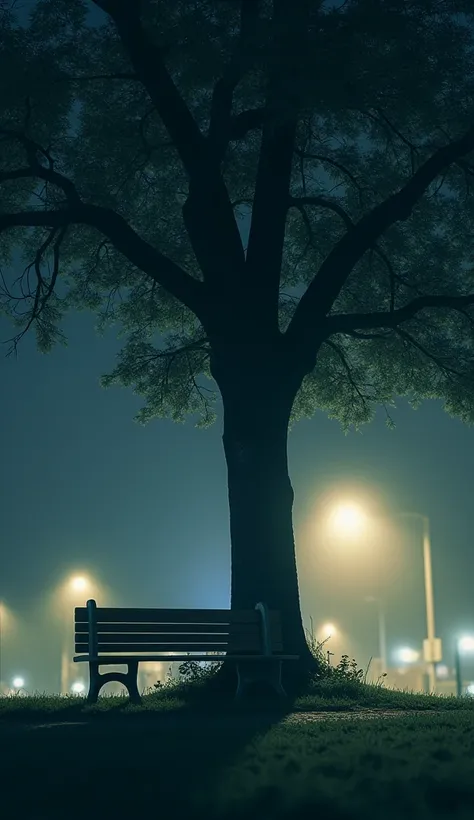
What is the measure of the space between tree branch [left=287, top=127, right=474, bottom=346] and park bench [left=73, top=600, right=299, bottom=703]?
434cm

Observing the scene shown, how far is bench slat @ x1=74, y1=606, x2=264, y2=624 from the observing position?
1377 cm

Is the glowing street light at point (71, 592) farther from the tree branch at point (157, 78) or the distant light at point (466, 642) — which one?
the tree branch at point (157, 78)

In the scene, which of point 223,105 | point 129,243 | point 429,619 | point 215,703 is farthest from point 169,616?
point 429,619

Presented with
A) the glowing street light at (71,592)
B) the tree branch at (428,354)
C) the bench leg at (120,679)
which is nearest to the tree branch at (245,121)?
the tree branch at (428,354)

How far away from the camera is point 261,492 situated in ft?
50.9

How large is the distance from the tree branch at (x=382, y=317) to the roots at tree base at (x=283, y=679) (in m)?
4.69

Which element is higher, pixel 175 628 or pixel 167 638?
pixel 175 628

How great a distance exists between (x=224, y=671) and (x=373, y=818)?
8.45 m

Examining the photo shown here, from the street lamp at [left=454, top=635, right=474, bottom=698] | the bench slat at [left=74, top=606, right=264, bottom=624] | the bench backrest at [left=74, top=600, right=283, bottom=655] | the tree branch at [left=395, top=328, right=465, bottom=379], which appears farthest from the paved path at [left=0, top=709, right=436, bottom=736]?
the street lamp at [left=454, top=635, right=474, bottom=698]

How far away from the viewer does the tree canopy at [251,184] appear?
1493 cm

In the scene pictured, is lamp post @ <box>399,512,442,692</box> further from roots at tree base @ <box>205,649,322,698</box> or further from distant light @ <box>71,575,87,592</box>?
distant light @ <box>71,575,87,592</box>

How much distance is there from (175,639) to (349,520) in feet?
74.7

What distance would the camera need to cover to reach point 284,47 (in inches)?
555

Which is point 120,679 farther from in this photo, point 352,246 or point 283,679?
point 352,246
